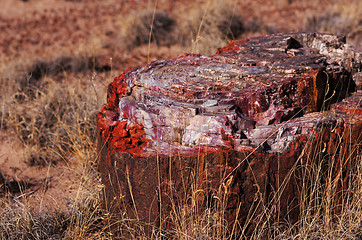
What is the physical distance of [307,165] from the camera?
7.86 ft

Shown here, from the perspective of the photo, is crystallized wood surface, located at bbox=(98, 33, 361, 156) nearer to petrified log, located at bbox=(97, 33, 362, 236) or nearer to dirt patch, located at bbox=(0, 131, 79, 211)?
petrified log, located at bbox=(97, 33, 362, 236)

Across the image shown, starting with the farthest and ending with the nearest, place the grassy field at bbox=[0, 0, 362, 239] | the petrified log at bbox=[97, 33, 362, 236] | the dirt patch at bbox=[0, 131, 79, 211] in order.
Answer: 1. the dirt patch at bbox=[0, 131, 79, 211]
2. the grassy field at bbox=[0, 0, 362, 239]
3. the petrified log at bbox=[97, 33, 362, 236]

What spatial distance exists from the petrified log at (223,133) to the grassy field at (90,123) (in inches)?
4.7

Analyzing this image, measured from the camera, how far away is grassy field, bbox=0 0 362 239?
254 cm

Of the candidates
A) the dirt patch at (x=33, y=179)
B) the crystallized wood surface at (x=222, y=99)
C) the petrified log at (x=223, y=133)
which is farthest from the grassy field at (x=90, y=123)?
the crystallized wood surface at (x=222, y=99)

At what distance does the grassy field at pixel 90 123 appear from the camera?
2540 millimetres

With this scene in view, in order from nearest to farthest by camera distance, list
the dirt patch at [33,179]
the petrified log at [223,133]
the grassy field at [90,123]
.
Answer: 1. the petrified log at [223,133]
2. the grassy field at [90,123]
3. the dirt patch at [33,179]

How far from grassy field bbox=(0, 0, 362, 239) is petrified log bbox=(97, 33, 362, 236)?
0.12m

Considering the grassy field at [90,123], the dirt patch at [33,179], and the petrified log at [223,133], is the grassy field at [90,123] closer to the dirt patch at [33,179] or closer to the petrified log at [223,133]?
the dirt patch at [33,179]

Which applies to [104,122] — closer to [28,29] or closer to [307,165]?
[307,165]

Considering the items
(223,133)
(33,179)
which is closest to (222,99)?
(223,133)

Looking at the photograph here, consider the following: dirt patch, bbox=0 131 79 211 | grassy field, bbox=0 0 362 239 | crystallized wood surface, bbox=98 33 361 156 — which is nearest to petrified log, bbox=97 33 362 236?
crystallized wood surface, bbox=98 33 361 156

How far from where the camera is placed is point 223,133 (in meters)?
2.44

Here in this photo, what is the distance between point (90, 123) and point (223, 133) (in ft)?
7.26
